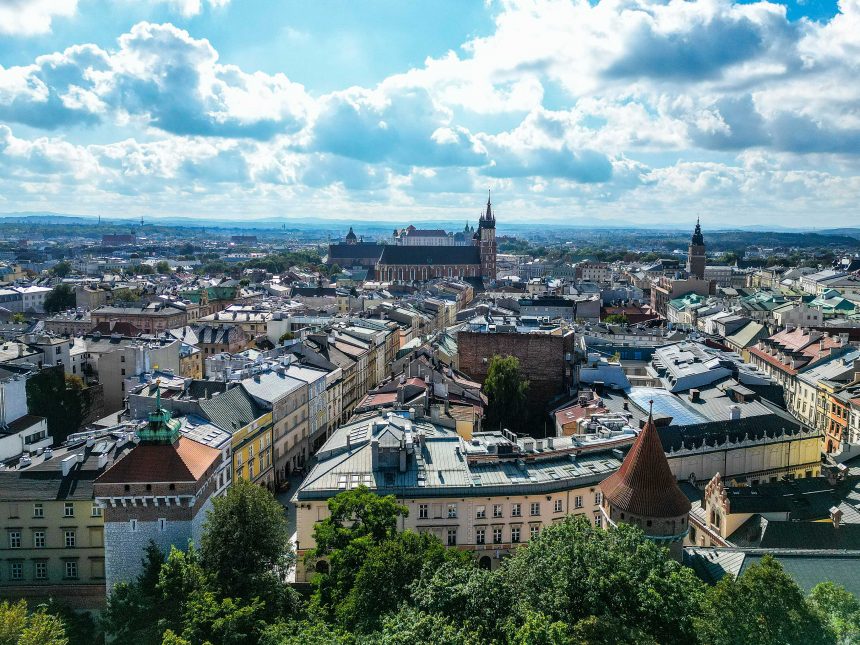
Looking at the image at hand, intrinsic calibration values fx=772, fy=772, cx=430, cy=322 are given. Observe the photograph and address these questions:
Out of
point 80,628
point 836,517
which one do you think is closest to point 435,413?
point 836,517

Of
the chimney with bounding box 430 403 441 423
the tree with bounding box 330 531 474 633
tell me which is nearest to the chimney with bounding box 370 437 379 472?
the chimney with bounding box 430 403 441 423

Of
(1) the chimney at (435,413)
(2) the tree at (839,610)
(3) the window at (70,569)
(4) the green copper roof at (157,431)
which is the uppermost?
(4) the green copper roof at (157,431)

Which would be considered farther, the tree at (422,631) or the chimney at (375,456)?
the chimney at (375,456)

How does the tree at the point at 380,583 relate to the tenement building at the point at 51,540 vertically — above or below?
above

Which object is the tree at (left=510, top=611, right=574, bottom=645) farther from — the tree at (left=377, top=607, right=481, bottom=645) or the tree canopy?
the tree at (left=377, top=607, right=481, bottom=645)

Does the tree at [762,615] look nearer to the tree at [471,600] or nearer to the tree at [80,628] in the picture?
the tree at [471,600]

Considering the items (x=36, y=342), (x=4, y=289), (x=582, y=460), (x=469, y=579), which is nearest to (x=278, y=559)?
(x=469, y=579)

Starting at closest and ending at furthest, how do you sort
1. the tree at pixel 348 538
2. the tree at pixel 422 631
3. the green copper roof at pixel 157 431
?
the tree at pixel 422 631 → the tree at pixel 348 538 → the green copper roof at pixel 157 431

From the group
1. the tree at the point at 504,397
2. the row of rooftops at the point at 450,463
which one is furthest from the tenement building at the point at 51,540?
the tree at the point at 504,397
